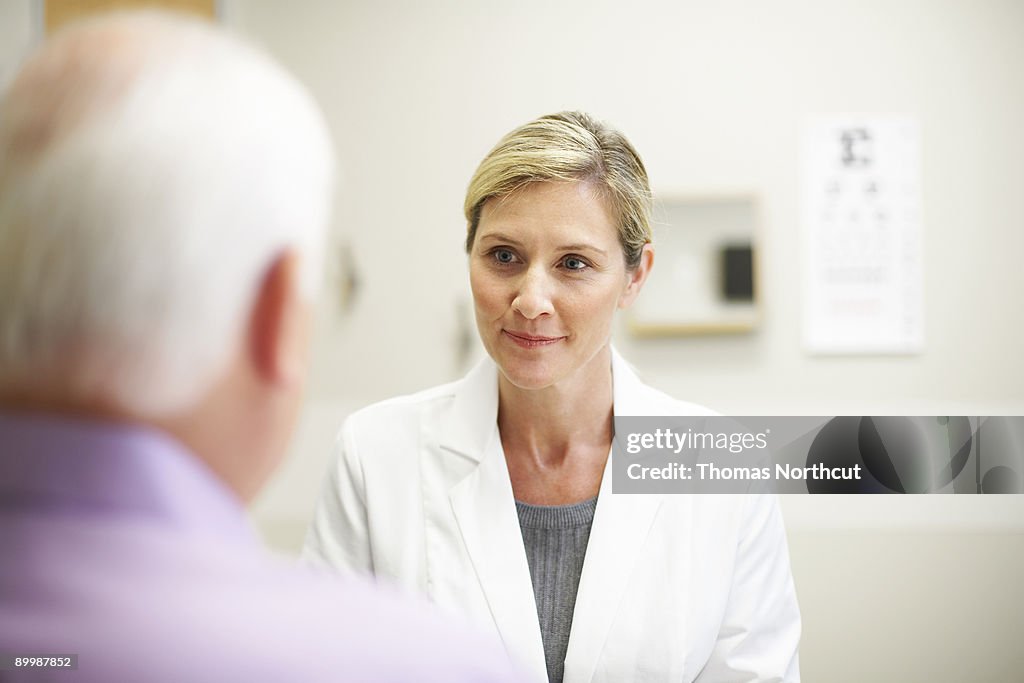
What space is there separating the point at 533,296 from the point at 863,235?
150 centimetres

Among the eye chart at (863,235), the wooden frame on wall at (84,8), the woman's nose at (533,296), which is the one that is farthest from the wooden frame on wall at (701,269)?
the wooden frame on wall at (84,8)

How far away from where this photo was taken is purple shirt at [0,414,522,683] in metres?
0.37

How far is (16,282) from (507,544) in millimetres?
968

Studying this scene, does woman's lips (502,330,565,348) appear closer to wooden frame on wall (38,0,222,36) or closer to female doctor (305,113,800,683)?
female doctor (305,113,800,683)

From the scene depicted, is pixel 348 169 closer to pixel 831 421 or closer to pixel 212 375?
pixel 831 421

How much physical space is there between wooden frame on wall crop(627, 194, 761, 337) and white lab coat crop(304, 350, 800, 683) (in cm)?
100

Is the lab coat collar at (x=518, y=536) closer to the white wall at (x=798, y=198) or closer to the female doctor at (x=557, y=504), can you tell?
the female doctor at (x=557, y=504)

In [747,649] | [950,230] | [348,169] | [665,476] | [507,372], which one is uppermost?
[348,169]

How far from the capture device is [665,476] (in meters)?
1.35

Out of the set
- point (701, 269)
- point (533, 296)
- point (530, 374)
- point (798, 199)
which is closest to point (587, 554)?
point (530, 374)

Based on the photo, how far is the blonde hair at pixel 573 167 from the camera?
49.0 inches

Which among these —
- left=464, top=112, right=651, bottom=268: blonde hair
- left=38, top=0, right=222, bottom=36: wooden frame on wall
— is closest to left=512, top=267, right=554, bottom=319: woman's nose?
left=464, top=112, right=651, bottom=268: blonde hair

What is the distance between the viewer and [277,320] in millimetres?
425

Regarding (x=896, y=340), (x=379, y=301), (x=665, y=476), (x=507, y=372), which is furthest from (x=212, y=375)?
(x=896, y=340)
